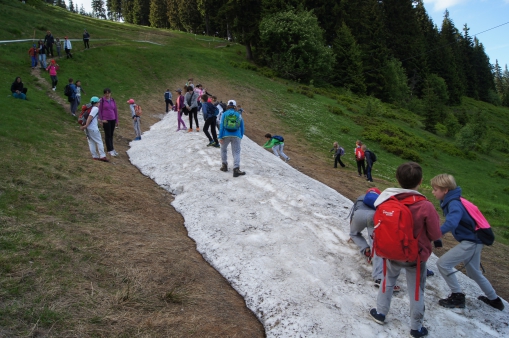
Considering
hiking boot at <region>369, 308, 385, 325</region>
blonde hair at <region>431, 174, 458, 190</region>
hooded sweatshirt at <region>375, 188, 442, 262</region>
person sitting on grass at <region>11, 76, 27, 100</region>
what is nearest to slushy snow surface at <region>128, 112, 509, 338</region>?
hiking boot at <region>369, 308, 385, 325</region>

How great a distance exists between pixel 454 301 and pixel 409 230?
2374 millimetres

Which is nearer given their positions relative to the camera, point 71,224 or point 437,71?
point 71,224

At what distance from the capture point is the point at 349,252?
287 inches

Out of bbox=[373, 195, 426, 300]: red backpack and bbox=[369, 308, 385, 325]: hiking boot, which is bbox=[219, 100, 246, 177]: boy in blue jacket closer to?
bbox=[369, 308, 385, 325]: hiking boot

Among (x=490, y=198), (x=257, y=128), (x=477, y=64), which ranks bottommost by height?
(x=490, y=198)

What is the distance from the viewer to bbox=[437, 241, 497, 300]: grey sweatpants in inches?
237

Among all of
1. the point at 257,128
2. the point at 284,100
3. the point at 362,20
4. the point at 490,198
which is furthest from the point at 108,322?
the point at 362,20

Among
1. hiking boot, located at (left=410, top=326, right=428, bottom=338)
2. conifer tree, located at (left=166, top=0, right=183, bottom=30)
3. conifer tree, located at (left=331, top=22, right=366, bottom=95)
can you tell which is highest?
conifer tree, located at (left=166, top=0, right=183, bottom=30)

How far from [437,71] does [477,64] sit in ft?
110

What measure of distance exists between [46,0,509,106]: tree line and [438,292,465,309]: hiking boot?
43.3 meters

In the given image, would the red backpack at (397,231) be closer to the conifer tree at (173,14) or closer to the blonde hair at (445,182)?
the blonde hair at (445,182)

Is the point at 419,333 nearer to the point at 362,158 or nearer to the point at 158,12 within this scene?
the point at 362,158

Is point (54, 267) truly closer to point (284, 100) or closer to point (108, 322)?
point (108, 322)

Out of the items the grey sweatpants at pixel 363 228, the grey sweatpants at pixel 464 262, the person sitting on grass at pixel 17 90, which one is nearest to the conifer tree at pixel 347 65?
the person sitting on grass at pixel 17 90
